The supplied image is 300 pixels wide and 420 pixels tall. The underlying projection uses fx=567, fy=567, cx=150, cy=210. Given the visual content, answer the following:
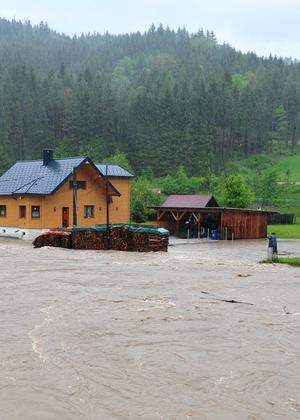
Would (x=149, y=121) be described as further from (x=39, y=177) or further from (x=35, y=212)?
(x=35, y=212)

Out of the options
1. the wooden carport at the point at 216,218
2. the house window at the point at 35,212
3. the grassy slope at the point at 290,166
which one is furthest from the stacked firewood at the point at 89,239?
the grassy slope at the point at 290,166

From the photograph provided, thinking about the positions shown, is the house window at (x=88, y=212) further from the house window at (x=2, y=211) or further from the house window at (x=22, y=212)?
the house window at (x=2, y=211)

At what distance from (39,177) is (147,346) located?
35248 millimetres

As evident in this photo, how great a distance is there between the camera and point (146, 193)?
64062mm

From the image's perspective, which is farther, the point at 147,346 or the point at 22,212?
the point at 22,212

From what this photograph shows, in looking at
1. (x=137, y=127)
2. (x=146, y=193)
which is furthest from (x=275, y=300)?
(x=137, y=127)

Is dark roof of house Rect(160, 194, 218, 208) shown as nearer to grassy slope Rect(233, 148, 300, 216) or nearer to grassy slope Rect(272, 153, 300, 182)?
grassy slope Rect(233, 148, 300, 216)

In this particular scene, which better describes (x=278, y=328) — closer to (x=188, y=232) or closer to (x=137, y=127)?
(x=188, y=232)

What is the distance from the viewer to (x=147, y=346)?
12812mm

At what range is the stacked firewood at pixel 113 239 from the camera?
119 feet

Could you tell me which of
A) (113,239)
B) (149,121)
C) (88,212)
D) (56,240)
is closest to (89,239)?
(113,239)

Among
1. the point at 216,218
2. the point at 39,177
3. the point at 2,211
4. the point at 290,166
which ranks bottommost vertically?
the point at 216,218

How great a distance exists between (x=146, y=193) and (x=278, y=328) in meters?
49.7

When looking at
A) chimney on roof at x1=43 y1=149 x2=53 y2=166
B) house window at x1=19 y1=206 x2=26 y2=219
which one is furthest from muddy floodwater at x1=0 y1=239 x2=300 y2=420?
chimney on roof at x1=43 y1=149 x2=53 y2=166
